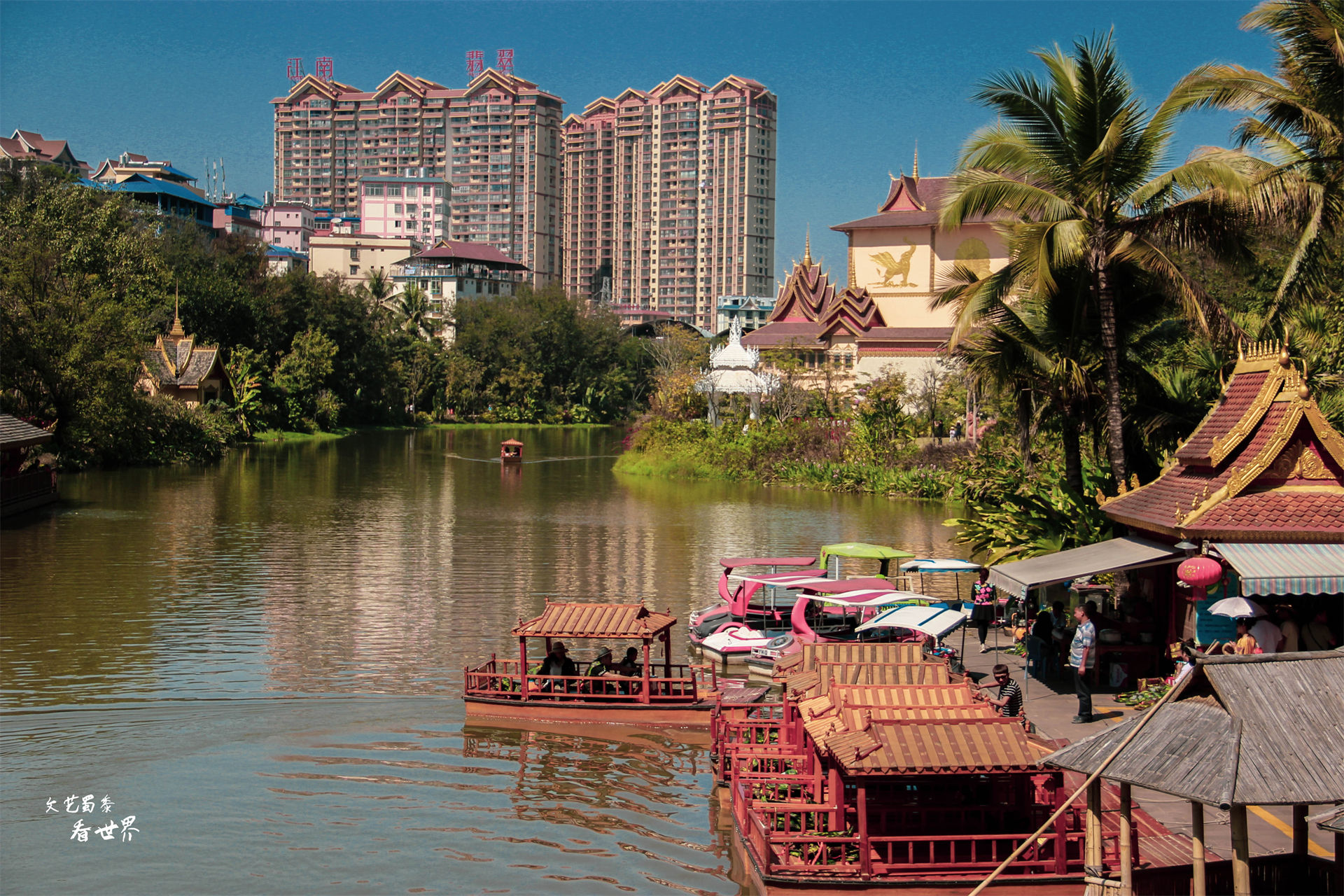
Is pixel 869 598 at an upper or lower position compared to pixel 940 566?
lower

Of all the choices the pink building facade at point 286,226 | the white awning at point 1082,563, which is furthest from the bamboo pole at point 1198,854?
the pink building facade at point 286,226

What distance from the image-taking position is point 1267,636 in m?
14.0

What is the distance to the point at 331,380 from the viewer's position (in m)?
79.4

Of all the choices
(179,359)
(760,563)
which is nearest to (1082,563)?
(760,563)

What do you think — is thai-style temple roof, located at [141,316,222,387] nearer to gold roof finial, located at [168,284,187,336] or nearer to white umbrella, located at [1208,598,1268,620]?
gold roof finial, located at [168,284,187,336]

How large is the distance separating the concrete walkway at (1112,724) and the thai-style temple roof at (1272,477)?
97.2 inches

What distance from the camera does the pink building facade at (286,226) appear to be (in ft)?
495

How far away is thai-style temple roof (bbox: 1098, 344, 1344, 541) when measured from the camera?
47.5ft

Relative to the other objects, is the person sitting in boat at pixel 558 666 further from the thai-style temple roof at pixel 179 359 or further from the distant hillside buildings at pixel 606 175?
the distant hillside buildings at pixel 606 175

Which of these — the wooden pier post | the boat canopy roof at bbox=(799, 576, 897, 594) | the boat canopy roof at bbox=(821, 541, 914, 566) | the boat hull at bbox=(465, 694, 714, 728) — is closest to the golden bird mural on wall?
the boat canopy roof at bbox=(821, 541, 914, 566)

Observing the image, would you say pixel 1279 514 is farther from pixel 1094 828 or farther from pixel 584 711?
pixel 584 711

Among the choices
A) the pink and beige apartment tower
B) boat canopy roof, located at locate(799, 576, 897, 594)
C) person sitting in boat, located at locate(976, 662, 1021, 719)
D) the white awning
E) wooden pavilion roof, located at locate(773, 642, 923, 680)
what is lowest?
person sitting in boat, located at locate(976, 662, 1021, 719)

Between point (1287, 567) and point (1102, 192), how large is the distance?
22.4ft

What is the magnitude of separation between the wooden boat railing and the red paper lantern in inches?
234
